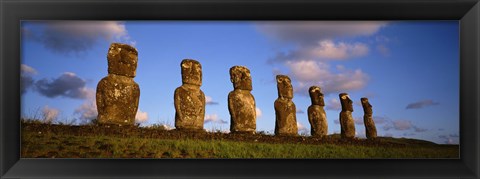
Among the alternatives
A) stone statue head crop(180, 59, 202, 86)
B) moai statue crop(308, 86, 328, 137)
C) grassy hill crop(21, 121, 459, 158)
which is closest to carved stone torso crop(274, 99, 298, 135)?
moai statue crop(308, 86, 328, 137)

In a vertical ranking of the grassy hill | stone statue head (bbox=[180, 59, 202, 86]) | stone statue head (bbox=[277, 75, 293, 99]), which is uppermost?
stone statue head (bbox=[180, 59, 202, 86])

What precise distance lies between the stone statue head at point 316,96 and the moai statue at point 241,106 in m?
1.07

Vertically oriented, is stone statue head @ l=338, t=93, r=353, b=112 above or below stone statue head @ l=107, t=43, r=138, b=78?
below

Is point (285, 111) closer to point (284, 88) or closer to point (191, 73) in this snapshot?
point (284, 88)

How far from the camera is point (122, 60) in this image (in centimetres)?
762

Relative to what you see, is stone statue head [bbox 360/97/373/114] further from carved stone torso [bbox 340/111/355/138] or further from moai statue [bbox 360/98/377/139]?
carved stone torso [bbox 340/111/355/138]

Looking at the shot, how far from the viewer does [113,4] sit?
5004mm

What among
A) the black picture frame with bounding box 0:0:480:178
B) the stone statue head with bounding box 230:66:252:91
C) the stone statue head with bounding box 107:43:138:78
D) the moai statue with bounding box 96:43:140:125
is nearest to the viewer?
the black picture frame with bounding box 0:0:480:178

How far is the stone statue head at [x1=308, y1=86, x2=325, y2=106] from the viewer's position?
29.0 feet

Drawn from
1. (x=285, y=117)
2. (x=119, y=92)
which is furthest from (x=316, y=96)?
(x=119, y=92)

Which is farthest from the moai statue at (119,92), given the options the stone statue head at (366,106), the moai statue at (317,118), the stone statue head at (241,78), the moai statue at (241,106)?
the moai statue at (317,118)

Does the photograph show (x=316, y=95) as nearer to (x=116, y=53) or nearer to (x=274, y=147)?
(x=274, y=147)

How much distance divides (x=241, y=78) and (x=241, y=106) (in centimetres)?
49

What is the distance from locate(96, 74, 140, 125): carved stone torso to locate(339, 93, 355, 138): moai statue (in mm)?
3650
